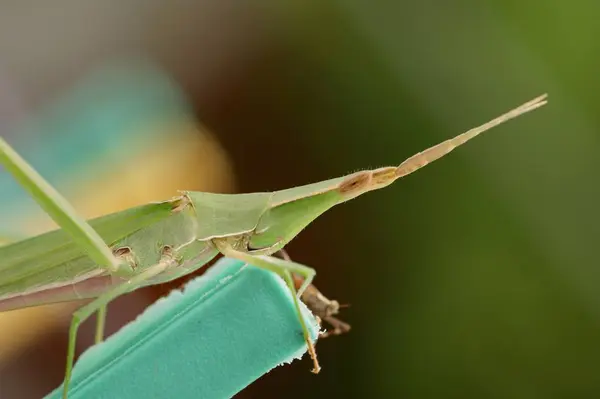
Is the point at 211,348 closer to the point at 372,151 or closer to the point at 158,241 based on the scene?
the point at 158,241

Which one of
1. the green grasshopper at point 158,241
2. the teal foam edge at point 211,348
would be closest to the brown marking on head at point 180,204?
the green grasshopper at point 158,241

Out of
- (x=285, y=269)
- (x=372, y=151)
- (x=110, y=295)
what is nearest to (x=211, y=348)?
(x=285, y=269)

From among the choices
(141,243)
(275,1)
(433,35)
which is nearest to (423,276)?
(433,35)

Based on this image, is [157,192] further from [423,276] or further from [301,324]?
[301,324]

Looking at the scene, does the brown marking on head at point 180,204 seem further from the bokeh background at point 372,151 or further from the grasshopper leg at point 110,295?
the bokeh background at point 372,151

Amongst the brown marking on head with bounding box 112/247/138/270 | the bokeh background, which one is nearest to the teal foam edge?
the brown marking on head with bounding box 112/247/138/270

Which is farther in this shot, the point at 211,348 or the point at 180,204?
the point at 180,204

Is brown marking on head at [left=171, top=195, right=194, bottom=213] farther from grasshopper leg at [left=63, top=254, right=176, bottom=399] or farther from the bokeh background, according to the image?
the bokeh background
